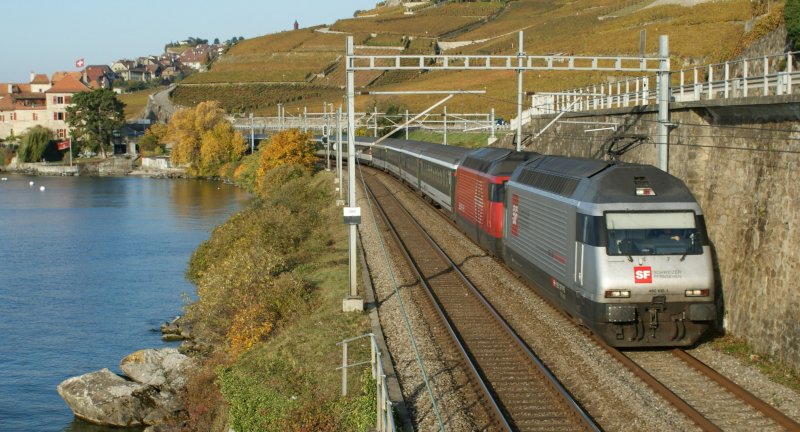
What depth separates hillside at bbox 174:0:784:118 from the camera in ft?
279

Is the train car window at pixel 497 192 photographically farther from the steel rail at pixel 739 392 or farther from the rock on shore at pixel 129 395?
the rock on shore at pixel 129 395

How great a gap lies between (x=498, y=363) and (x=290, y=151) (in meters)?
61.1

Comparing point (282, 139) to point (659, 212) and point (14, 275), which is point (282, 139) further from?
point (659, 212)

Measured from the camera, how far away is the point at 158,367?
1163 inches

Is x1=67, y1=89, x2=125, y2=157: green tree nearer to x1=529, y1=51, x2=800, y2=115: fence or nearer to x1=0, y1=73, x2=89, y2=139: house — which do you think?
x1=0, y1=73, x2=89, y2=139: house

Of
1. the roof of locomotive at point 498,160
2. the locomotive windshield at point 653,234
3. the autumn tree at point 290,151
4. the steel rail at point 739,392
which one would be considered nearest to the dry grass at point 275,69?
the autumn tree at point 290,151

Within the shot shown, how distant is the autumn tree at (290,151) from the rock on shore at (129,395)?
4705cm

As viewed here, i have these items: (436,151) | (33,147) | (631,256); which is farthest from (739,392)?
(33,147)

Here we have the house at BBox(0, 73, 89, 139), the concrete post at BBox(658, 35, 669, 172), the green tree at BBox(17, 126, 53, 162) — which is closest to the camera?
the concrete post at BBox(658, 35, 669, 172)

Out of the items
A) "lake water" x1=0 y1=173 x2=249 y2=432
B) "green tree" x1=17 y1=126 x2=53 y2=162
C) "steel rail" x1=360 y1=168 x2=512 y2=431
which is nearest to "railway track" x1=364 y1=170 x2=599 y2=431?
"steel rail" x1=360 y1=168 x2=512 y2=431

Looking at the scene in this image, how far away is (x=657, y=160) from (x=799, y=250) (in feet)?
24.0

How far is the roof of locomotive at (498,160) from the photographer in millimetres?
26906

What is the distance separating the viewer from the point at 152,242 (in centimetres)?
6194

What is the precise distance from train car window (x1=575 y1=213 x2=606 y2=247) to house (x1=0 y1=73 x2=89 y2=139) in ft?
517
